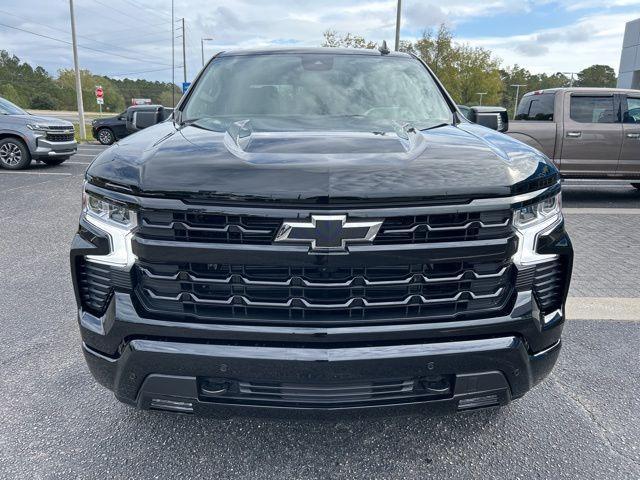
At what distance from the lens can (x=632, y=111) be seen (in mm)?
8930

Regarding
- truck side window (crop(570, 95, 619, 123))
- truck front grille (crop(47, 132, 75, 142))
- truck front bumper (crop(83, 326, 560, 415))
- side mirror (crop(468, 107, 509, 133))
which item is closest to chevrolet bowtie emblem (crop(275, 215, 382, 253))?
truck front bumper (crop(83, 326, 560, 415))

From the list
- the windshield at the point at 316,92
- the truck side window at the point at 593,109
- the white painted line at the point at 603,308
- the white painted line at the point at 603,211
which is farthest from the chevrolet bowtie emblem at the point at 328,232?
the truck side window at the point at 593,109

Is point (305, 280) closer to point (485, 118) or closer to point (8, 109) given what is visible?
point (485, 118)

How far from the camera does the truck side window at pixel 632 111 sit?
29.3 feet

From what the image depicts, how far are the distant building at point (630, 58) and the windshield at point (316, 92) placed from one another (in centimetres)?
3868

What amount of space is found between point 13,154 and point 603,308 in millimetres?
12708

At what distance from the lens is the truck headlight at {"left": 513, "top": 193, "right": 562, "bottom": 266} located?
6.32 feet

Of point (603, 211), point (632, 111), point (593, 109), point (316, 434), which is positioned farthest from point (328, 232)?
point (632, 111)

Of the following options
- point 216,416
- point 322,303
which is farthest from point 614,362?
point 216,416

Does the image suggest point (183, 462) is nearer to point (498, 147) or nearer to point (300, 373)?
point (300, 373)

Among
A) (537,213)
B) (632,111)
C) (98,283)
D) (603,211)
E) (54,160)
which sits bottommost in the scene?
(603,211)

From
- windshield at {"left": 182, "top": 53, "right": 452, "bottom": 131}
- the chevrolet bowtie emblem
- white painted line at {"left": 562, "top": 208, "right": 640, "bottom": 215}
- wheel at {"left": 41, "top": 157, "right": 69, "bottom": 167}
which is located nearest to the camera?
the chevrolet bowtie emblem

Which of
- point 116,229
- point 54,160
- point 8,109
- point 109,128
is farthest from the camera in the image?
point 109,128

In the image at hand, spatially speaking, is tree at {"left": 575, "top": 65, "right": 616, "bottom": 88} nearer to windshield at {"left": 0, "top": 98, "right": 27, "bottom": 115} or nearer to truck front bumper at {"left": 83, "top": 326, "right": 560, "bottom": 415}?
windshield at {"left": 0, "top": 98, "right": 27, "bottom": 115}
